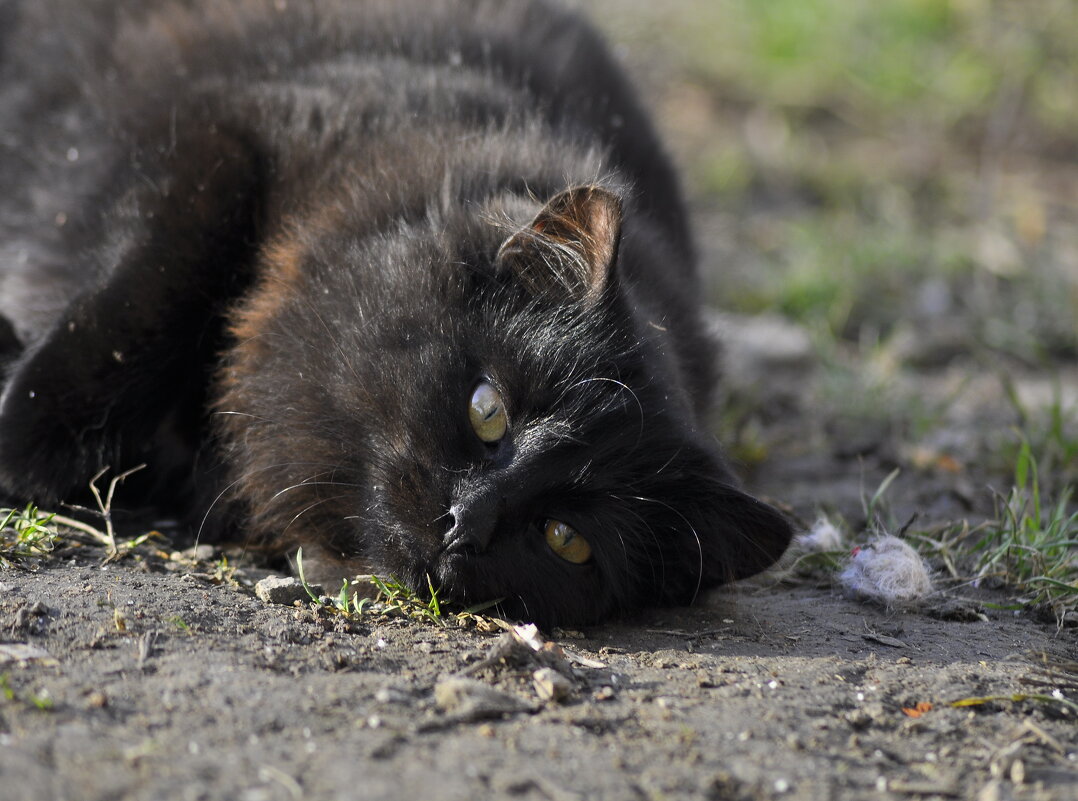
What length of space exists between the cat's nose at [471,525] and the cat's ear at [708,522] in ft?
1.33

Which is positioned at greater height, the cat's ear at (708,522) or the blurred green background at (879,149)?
the blurred green background at (879,149)

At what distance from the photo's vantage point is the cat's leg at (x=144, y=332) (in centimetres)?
261

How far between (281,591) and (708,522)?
3.10 ft

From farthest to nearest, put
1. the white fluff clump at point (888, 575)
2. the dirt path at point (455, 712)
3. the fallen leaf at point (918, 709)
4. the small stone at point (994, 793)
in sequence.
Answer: the white fluff clump at point (888, 575), the fallen leaf at point (918, 709), the small stone at point (994, 793), the dirt path at point (455, 712)

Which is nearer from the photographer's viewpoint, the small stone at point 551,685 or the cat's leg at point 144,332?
the small stone at point 551,685

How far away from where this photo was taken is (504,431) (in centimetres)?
223

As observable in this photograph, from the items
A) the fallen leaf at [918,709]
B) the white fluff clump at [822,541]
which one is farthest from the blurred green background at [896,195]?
the fallen leaf at [918,709]

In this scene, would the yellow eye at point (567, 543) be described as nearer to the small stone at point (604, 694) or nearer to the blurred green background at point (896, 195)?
the small stone at point (604, 694)

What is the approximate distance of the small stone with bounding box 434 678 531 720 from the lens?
1766 millimetres

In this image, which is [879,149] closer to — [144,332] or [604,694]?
[144,332]

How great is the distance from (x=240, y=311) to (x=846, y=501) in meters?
1.89

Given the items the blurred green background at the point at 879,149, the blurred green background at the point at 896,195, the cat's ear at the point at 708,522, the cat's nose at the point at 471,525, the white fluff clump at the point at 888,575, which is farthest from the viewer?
the blurred green background at the point at 879,149

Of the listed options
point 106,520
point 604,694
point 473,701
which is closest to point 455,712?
point 473,701

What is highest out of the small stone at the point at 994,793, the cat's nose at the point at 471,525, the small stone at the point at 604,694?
the cat's nose at the point at 471,525
